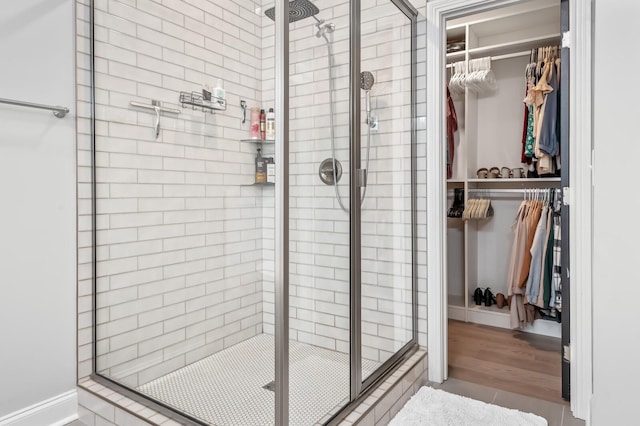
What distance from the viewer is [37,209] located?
1.79m

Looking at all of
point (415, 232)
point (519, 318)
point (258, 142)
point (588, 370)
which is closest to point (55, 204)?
point (258, 142)

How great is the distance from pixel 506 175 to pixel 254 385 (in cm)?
268

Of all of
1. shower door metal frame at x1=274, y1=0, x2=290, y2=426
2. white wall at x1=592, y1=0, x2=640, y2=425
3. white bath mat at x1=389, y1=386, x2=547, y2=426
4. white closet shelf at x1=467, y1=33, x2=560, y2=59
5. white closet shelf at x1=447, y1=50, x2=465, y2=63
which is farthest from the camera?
white closet shelf at x1=447, y1=50, x2=465, y2=63

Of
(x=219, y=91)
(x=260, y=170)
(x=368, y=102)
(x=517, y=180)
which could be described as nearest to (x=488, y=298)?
(x=517, y=180)

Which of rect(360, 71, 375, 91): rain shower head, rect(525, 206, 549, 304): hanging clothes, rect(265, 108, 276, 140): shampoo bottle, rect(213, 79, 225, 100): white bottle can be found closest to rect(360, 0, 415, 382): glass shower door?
rect(360, 71, 375, 91): rain shower head

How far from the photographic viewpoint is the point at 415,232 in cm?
238

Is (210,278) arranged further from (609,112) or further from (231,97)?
(609,112)

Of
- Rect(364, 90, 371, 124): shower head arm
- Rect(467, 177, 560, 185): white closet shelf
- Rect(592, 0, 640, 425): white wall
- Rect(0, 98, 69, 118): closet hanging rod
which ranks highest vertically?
Rect(364, 90, 371, 124): shower head arm

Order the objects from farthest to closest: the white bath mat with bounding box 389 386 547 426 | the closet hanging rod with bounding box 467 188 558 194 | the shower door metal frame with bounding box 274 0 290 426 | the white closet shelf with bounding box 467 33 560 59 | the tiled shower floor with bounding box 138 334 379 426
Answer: the closet hanging rod with bounding box 467 188 558 194
the white closet shelf with bounding box 467 33 560 59
the white bath mat with bounding box 389 386 547 426
the tiled shower floor with bounding box 138 334 379 426
the shower door metal frame with bounding box 274 0 290 426

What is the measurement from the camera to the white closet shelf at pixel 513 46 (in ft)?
9.98

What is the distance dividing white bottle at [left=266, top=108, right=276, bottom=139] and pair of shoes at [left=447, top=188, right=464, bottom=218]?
2.18 meters

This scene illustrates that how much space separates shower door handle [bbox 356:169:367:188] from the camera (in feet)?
6.21

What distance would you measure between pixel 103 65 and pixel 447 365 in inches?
97.6

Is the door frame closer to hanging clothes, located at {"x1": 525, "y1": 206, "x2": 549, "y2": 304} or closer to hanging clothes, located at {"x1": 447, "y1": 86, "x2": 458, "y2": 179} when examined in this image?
hanging clothes, located at {"x1": 525, "y1": 206, "x2": 549, "y2": 304}
